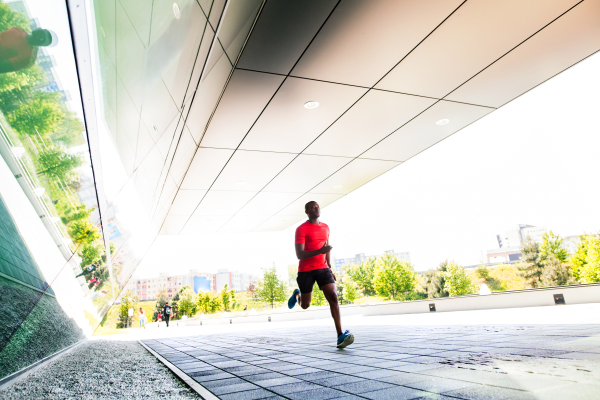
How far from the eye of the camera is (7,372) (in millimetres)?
2684

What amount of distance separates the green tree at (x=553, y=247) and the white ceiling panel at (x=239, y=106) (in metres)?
50.9

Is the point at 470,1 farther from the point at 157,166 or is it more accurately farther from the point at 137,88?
the point at 157,166

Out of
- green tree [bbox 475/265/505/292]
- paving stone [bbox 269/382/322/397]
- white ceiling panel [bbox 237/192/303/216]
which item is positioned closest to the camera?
paving stone [bbox 269/382/322/397]

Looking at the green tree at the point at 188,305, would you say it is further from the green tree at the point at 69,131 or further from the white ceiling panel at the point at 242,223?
the green tree at the point at 69,131

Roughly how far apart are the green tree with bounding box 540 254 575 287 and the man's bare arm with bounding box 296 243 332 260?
48.1 m

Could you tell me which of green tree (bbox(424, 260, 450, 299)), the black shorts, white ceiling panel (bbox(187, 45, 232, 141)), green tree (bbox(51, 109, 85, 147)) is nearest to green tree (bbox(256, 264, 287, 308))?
green tree (bbox(424, 260, 450, 299))

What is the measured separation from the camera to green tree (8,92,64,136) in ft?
5.84

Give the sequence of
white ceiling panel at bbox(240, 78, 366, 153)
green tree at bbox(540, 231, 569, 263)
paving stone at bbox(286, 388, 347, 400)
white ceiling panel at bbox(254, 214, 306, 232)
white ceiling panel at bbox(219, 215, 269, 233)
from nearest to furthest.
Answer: paving stone at bbox(286, 388, 347, 400)
white ceiling panel at bbox(240, 78, 366, 153)
white ceiling panel at bbox(219, 215, 269, 233)
white ceiling panel at bbox(254, 214, 306, 232)
green tree at bbox(540, 231, 569, 263)

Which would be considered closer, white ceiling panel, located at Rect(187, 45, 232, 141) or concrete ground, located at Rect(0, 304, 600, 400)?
concrete ground, located at Rect(0, 304, 600, 400)

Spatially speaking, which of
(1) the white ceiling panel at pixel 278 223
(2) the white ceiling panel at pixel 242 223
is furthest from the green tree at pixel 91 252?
(1) the white ceiling panel at pixel 278 223

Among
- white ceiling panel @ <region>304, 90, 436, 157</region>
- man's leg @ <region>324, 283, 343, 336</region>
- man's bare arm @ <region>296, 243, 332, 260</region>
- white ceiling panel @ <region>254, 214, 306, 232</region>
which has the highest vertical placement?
white ceiling panel @ <region>304, 90, 436, 157</region>

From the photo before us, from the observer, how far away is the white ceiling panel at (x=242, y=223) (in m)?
11.8

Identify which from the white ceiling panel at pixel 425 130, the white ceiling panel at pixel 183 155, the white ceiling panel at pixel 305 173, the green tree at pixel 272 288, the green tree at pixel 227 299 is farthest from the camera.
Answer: the green tree at pixel 227 299

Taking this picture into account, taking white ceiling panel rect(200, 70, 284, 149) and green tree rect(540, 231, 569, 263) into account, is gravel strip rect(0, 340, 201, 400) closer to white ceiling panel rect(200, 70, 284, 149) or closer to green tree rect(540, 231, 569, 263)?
white ceiling panel rect(200, 70, 284, 149)
